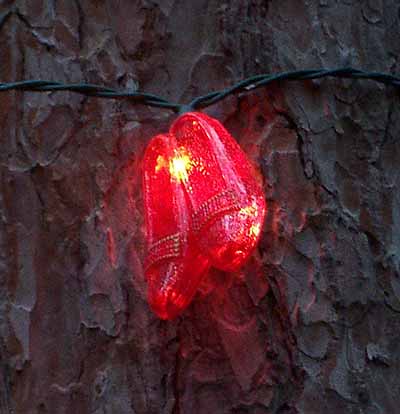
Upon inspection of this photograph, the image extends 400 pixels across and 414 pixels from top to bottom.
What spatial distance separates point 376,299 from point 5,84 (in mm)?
606

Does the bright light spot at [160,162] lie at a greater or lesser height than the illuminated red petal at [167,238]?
greater

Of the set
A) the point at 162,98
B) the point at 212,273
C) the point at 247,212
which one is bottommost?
the point at 212,273

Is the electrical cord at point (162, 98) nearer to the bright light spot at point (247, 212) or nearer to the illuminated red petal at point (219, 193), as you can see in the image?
the illuminated red petal at point (219, 193)

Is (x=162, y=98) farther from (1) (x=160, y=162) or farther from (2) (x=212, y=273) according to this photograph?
(2) (x=212, y=273)

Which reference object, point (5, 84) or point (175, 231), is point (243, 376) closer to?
point (175, 231)

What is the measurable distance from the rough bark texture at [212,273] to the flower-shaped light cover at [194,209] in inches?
2.8

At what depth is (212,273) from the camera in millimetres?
1127

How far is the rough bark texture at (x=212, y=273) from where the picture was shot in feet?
3.65

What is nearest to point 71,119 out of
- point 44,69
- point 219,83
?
point 44,69

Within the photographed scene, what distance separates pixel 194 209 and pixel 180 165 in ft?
0.23

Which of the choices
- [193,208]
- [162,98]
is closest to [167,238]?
[193,208]

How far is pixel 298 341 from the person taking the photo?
1.12 meters

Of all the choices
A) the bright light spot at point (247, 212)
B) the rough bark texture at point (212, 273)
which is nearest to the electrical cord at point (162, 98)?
the rough bark texture at point (212, 273)

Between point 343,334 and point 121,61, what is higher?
point 121,61
